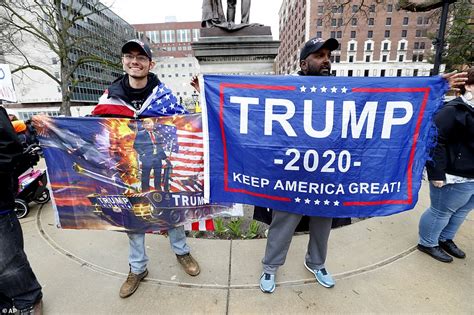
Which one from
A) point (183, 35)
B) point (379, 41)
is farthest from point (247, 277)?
point (183, 35)

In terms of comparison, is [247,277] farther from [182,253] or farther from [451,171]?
[451,171]

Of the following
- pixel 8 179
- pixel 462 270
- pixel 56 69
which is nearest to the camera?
pixel 8 179

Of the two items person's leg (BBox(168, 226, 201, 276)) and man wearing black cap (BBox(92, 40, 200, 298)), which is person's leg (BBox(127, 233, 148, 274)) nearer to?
man wearing black cap (BBox(92, 40, 200, 298))

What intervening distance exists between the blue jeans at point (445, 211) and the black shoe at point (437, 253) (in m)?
0.05

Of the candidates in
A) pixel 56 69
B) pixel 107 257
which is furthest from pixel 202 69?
pixel 56 69

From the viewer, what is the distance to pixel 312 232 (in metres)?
2.39

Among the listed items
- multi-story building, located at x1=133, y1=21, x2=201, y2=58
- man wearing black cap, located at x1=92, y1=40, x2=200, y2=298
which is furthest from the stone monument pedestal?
multi-story building, located at x1=133, y1=21, x2=201, y2=58

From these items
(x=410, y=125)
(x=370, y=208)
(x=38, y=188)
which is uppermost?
(x=410, y=125)

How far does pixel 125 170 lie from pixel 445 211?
3287 mm

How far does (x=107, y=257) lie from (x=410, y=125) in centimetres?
334

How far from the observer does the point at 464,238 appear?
10.5ft

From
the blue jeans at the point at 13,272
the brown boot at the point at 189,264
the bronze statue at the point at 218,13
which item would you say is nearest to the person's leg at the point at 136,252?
the brown boot at the point at 189,264

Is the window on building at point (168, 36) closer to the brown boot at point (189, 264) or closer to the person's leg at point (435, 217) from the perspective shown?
the brown boot at point (189, 264)

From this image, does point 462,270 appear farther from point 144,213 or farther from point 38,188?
point 38,188
